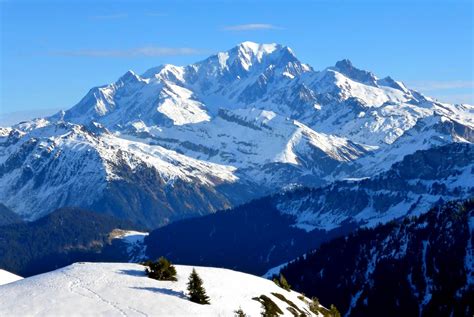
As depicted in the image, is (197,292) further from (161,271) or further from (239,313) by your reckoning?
(161,271)

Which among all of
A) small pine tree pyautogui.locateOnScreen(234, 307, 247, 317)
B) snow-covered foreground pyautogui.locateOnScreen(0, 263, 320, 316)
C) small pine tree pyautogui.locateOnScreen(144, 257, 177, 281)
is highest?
small pine tree pyautogui.locateOnScreen(144, 257, 177, 281)

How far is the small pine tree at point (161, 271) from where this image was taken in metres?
96.1

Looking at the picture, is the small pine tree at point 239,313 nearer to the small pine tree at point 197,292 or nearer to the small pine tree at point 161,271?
the small pine tree at point 197,292

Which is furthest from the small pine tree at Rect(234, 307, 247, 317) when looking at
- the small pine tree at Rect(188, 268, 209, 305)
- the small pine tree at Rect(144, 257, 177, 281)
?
the small pine tree at Rect(144, 257, 177, 281)

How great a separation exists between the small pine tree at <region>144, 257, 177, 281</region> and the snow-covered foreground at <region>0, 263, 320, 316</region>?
101 centimetres

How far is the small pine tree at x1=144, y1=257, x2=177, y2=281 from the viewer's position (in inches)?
3784

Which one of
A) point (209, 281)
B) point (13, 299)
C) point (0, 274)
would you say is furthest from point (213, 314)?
point (0, 274)

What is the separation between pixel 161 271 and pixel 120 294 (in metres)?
11.1

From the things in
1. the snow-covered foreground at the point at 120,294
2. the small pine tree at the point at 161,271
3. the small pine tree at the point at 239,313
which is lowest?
the snow-covered foreground at the point at 120,294

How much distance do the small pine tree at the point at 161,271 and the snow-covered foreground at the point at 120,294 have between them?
1008mm

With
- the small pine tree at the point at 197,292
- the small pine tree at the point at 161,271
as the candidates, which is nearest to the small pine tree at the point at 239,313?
the small pine tree at the point at 197,292

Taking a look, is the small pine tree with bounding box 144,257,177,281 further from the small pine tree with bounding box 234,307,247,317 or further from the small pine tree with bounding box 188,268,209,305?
the small pine tree with bounding box 234,307,247,317

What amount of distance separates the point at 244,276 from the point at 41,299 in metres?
33.8

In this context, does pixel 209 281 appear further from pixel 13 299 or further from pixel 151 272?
pixel 13 299
